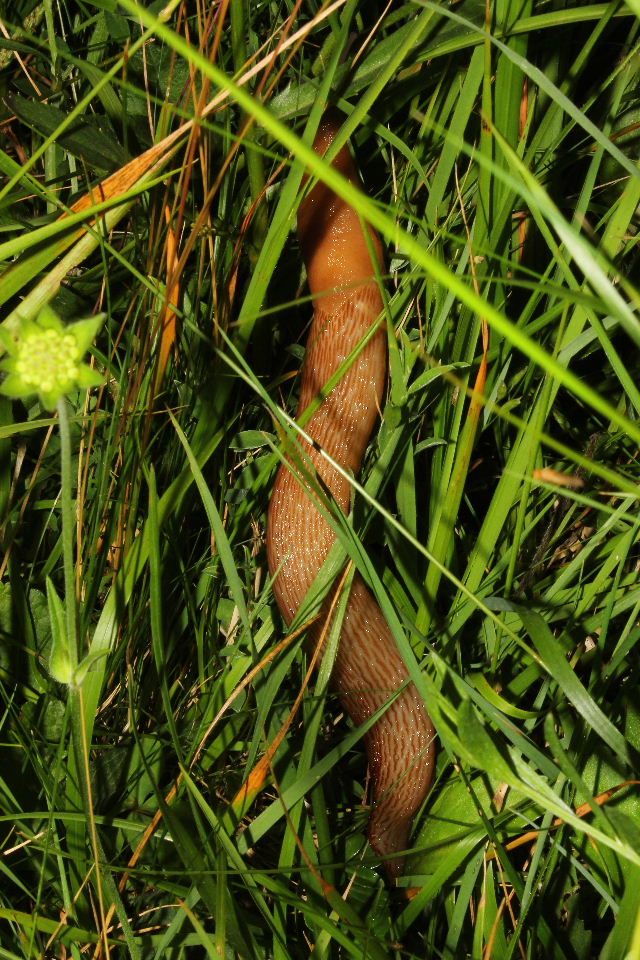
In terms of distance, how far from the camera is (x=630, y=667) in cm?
163

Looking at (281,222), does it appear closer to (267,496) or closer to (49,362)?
(267,496)

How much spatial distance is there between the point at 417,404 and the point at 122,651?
32.9 inches

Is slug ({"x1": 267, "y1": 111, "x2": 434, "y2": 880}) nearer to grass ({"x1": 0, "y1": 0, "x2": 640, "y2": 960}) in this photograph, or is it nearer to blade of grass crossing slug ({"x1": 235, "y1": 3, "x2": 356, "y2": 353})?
grass ({"x1": 0, "y1": 0, "x2": 640, "y2": 960})

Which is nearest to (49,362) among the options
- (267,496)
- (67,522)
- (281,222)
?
(67,522)

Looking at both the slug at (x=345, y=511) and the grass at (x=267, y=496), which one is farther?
the slug at (x=345, y=511)

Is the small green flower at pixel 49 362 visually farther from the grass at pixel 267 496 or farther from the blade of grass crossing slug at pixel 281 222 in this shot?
the blade of grass crossing slug at pixel 281 222

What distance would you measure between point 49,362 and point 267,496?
97 centimetres

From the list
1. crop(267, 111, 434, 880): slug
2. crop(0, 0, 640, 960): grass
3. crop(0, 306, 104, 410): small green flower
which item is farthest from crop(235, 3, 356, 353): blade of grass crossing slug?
crop(0, 306, 104, 410): small green flower

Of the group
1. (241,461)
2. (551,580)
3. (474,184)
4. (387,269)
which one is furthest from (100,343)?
(551,580)

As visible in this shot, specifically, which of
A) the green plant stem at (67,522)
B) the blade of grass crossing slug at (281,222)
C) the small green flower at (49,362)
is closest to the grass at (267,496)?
the blade of grass crossing slug at (281,222)

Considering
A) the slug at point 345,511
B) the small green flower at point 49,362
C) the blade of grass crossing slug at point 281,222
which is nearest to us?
the small green flower at point 49,362

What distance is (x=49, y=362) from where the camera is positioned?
87 centimetres

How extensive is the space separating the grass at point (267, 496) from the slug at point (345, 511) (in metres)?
0.06

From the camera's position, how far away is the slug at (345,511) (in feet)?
5.56
